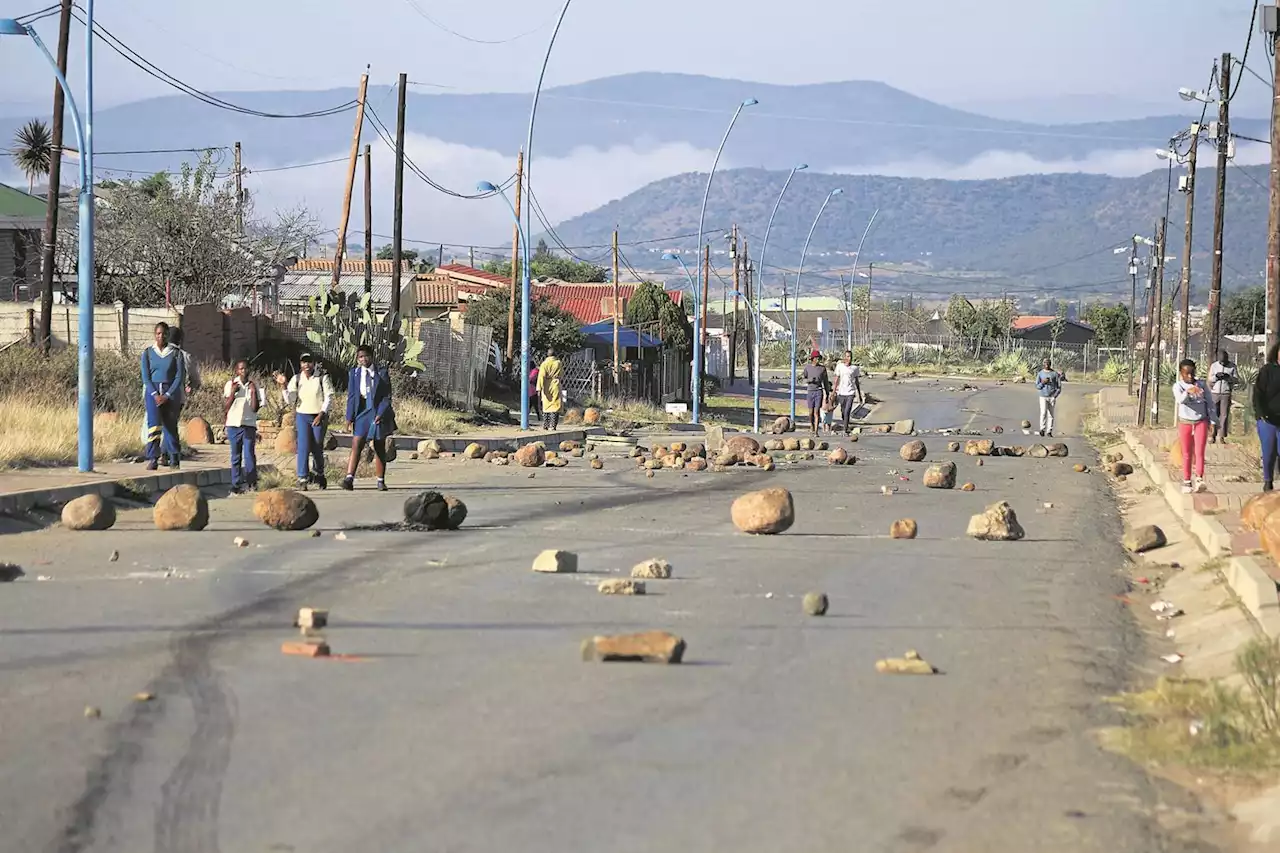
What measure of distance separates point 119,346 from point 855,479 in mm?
16343

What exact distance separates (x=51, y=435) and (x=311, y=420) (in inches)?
179

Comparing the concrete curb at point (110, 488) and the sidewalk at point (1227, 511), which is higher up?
the sidewalk at point (1227, 511)

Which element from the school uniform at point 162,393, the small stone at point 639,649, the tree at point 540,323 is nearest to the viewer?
the small stone at point 639,649

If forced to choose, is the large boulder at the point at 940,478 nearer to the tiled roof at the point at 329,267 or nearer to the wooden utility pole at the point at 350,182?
the wooden utility pole at the point at 350,182

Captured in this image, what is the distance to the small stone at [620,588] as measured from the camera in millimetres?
11344

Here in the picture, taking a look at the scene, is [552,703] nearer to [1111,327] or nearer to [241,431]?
[241,431]

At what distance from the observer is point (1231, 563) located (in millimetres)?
11648

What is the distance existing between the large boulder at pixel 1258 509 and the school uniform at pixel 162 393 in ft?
39.1

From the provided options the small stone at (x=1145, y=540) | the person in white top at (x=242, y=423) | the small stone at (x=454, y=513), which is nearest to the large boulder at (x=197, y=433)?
the person in white top at (x=242, y=423)

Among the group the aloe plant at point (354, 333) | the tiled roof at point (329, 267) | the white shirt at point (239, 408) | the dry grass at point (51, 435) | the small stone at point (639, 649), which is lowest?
the small stone at point (639, 649)

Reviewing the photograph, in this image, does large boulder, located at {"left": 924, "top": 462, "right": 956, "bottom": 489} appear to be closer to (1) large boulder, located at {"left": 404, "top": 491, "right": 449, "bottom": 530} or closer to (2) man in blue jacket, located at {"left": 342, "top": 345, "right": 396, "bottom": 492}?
(2) man in blue jacket, located at {"left": 342, "top": 345, "right": 396, "bottom": 492}

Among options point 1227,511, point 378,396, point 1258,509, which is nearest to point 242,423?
point 378,396

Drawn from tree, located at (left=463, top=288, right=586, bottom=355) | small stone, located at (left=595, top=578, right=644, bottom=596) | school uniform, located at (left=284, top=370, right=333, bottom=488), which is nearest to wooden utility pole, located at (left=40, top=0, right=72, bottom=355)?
school uniform, located at (left=284, top=370, right=333, bottom=488)

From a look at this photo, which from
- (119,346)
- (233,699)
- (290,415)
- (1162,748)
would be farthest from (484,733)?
(119,346)
